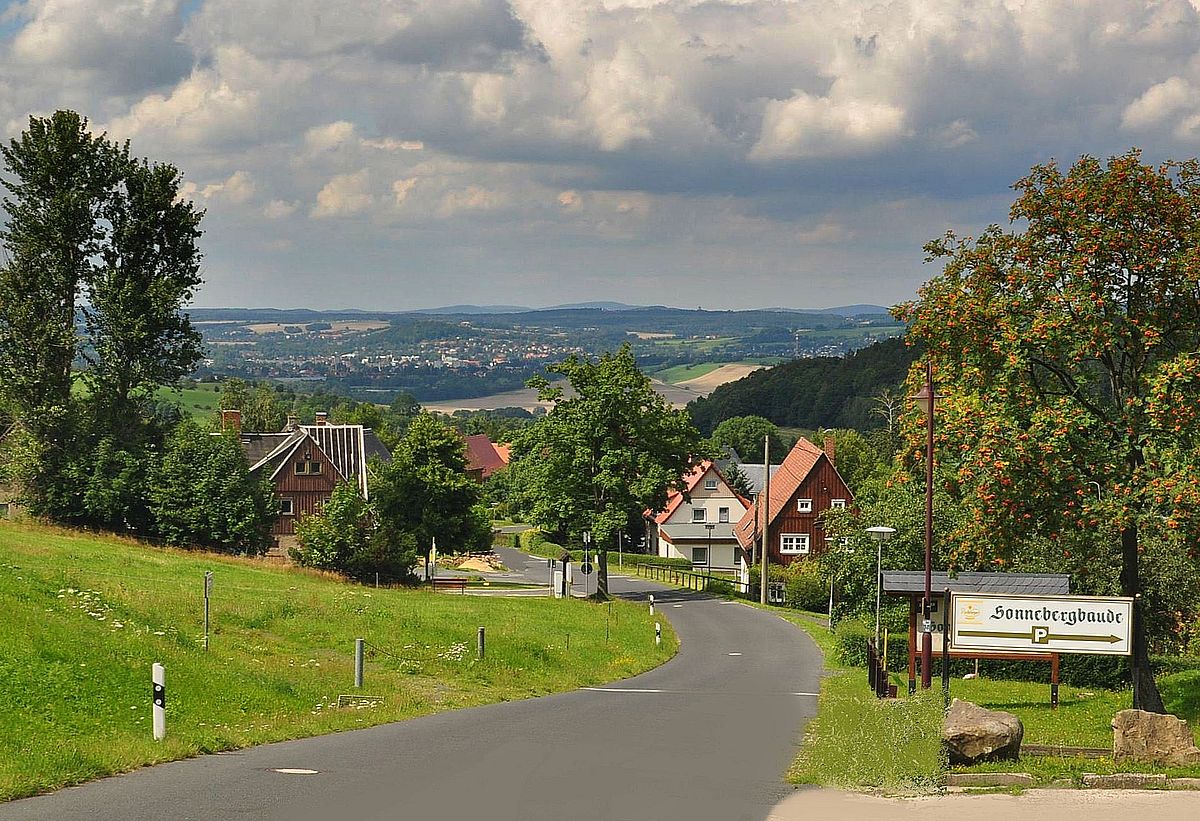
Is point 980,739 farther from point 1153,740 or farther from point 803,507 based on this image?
point 803,507

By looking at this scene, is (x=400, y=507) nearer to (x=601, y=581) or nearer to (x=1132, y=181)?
(x=601, y=581)

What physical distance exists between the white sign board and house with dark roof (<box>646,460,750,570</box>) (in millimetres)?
75579

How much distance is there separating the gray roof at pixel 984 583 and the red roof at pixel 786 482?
51.8 metres

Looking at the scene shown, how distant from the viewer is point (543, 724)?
2022 centimetres

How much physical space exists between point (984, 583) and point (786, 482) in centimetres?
5669

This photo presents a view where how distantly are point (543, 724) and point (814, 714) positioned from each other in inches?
257

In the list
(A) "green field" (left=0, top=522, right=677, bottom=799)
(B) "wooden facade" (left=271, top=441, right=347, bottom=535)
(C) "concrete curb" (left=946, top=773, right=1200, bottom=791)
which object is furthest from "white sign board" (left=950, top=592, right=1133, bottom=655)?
(B) "wooden facade" (left=271, top=441, right=347, bottom=535)

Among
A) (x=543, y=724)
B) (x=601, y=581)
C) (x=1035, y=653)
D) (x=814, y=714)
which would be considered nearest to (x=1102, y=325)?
(x=1035, y=653)

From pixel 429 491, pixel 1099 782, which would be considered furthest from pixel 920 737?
pixel 429 491

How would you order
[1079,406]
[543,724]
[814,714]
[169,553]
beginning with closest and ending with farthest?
1. [543,724]
2. [1079,406]
3. [814,714]
4. [169,553]

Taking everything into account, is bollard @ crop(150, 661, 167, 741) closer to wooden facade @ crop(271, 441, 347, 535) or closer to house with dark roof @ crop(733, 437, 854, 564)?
wooden facade @ crop(271, 441, 347, 535)

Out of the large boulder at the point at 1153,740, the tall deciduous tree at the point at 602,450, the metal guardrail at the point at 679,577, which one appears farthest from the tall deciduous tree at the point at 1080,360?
the metal guardrail at the point at 679,577

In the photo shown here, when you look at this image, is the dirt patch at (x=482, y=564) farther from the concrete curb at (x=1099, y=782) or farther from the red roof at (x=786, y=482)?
the concrete curb at (x=1099, y=782)

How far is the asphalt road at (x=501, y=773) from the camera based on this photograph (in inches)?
480
